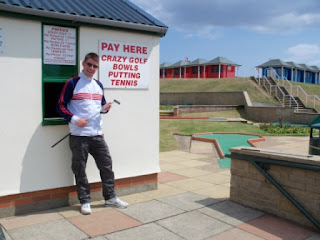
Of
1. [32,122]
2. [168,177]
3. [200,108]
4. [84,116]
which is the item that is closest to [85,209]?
[84,116]

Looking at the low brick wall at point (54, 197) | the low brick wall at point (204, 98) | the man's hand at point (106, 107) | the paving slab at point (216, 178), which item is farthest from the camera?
the low brick wall at point (204, 98)

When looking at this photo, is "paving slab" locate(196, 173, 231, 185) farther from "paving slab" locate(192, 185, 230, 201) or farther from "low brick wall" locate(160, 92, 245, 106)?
"low brick wall" locate(160, 92, 245, 106)

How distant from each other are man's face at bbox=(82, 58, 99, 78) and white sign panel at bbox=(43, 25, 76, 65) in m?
0.39

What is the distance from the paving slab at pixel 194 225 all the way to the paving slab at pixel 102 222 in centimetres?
48

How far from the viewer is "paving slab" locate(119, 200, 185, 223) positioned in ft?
15.8

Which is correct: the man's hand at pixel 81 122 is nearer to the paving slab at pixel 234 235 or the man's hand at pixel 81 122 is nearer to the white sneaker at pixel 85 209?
the white sneaker at pixel 85 209

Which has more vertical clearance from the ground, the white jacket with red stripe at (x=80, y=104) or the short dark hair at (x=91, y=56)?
the short dark hair at (x=91, y=56)

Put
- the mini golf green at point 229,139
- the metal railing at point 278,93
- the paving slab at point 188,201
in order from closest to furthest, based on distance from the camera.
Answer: the paving slab at point 188,201 → the mini golf green at point 229,139 → the metal railing at point 278,93

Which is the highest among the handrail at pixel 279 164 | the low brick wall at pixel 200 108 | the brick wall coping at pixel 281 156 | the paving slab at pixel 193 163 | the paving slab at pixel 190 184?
the low brick wall at pixel 200 108

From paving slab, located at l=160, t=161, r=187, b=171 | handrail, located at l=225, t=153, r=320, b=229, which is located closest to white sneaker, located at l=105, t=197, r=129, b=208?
handrail, located at l=225, t=153, r=320, b=229

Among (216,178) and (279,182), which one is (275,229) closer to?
(279,182)

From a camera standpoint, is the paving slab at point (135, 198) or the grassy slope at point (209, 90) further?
the grassy slope at point (209, 90)

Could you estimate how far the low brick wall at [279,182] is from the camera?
4.51 metres

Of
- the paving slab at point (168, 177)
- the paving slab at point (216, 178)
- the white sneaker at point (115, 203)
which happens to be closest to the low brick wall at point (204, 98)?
the paving slab at point (216, 178)
